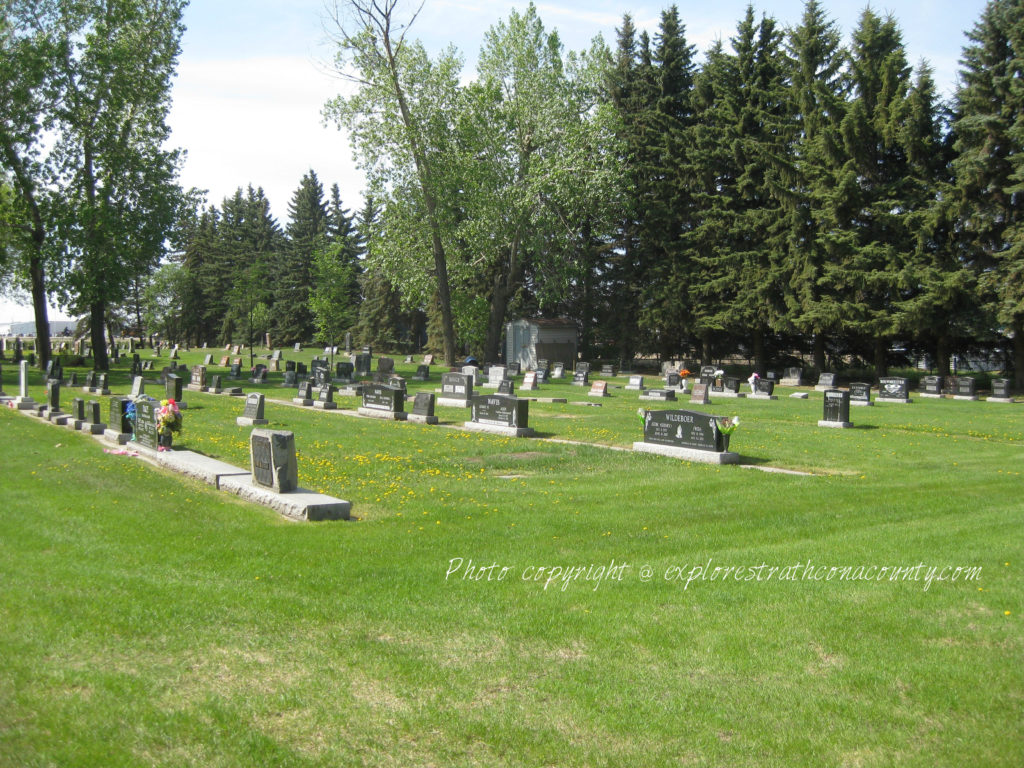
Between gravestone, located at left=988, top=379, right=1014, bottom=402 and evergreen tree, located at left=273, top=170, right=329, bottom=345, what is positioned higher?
evergreen tree, located at left=273, top=170, right=329, bottom=345

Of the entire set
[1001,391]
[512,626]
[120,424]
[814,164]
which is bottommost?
[512,626]

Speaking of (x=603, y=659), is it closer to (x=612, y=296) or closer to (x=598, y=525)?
(x=598, y=525)

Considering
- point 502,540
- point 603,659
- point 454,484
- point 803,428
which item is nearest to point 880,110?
point 803,428

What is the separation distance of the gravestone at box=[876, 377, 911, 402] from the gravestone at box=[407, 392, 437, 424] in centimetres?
1922

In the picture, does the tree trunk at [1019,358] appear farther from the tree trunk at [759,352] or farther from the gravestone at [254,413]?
the gravestone at [254,413]

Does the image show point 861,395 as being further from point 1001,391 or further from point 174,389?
point 174,389

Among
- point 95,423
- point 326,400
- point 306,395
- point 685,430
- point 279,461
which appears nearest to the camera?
point 279,461

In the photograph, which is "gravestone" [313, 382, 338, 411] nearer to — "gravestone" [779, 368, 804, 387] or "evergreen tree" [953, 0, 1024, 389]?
"gravestone" [779, 368, 804, 387]

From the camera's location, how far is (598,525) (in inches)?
389

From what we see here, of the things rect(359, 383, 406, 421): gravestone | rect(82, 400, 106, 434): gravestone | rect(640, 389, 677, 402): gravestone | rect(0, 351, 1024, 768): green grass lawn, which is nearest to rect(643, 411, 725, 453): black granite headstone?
rect(0, 351, 1024, 768): green grass lawn

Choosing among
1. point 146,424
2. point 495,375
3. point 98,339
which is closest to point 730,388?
point 495,375

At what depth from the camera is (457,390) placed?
26.4 meters

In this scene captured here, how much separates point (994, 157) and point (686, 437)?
95.3 feet

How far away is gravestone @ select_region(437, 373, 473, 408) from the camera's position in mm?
26000
